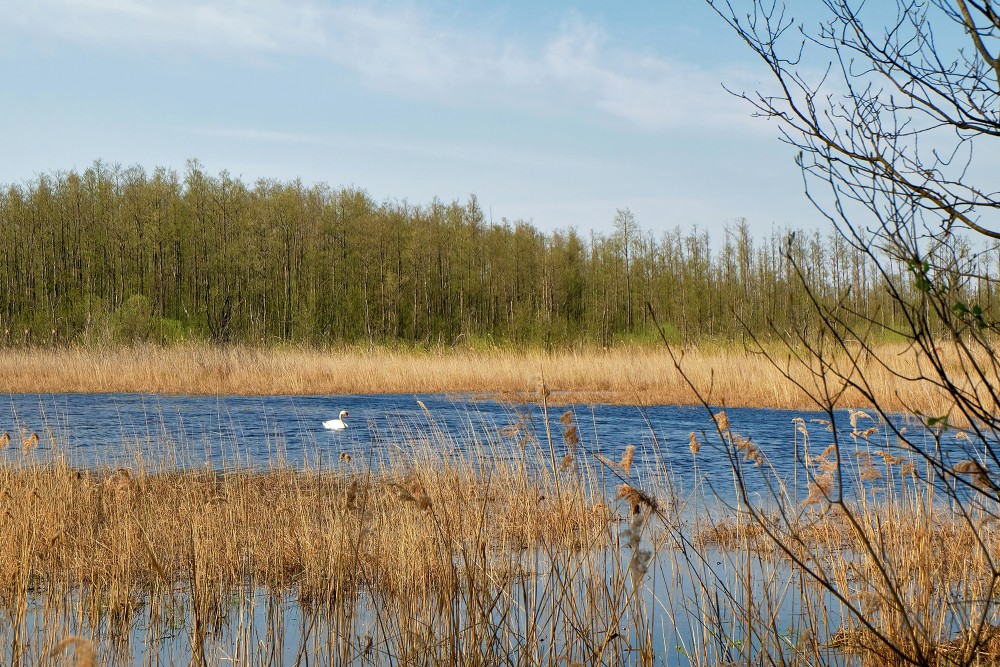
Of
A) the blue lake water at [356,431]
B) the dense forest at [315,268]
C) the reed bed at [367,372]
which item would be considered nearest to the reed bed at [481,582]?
the blue lake water at [356,431]

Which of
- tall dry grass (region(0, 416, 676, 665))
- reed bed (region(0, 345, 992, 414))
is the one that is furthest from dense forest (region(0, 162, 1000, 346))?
tall dry grass (region(0, 416, 676, 665))

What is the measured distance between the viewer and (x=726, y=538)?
432 centimetres

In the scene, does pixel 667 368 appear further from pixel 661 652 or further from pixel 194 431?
pixel 661 652

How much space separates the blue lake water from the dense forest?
15.7 m

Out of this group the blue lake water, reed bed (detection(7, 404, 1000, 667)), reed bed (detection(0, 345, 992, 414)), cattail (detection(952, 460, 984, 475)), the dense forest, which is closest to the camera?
cattail (detection(952, 460, 984, 475))

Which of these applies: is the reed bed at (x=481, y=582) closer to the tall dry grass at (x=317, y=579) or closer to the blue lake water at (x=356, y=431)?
the tall dry grass at (x=317, y=579)

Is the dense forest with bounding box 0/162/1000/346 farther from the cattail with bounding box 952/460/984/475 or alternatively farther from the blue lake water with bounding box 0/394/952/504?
the cattail with bounding box 952/460/984/475

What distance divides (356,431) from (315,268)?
76.6 ft

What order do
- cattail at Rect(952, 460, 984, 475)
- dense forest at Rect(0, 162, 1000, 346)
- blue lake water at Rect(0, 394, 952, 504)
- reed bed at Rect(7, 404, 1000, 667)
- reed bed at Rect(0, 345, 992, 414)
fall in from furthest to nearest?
dense forest at Rect(0, 162, 1000, 346)
reed bed at Rect(0, 345, 992, 414)
blue lake water at Rect(0, 394, 952, 504)
reed bed at Rect(7, 404, 1000, 667)
cattail at Rect(952, 460, 984, 475)

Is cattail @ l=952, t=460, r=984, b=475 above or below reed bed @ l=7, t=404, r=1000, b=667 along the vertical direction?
above

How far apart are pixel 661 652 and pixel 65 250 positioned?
33.2 metres

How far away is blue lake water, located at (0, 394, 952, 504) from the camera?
6672mm

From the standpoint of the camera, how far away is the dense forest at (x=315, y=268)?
29.9 metres

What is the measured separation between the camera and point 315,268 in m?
31.9
